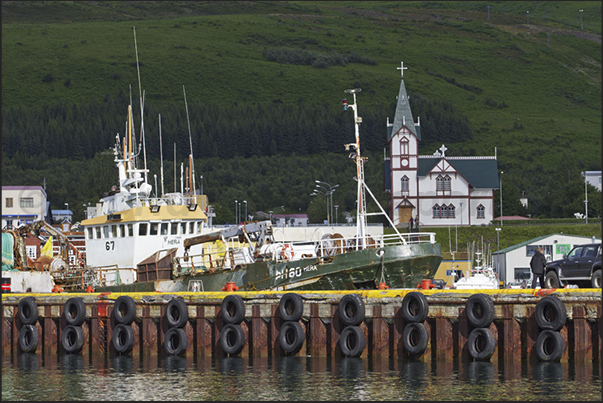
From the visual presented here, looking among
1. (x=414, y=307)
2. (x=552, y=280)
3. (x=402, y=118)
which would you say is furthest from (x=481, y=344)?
(x=402, y=118)

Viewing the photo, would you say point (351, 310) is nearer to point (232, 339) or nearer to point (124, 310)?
point (232, 339)

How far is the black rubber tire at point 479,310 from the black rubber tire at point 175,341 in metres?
9.31

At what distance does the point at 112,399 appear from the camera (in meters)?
22.8

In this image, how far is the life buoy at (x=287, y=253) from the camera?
33.1 meters

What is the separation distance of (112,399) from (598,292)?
12823 millimetres

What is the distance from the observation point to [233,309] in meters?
27.8

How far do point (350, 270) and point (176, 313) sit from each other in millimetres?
6450

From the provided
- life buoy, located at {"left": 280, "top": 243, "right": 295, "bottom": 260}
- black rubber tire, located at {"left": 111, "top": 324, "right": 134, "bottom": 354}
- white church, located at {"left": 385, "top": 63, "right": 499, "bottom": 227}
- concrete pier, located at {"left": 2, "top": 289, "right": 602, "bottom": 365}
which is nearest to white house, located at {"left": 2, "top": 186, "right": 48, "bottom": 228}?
white church, located at {"left": 385, "top": 63, "right": 499, "bottom": 227}

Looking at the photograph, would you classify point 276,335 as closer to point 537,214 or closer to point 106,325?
point 106,325

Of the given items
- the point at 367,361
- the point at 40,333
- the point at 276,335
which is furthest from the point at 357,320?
the point at 40,333

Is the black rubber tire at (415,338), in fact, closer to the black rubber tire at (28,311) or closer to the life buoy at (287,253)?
the life buoy at (287,253)

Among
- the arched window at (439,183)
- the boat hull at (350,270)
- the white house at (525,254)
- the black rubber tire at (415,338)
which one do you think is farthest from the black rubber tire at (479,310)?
the arched window at (439,183)

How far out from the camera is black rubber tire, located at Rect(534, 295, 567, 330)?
76.1ft

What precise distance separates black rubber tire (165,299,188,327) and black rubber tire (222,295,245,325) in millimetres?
1480
